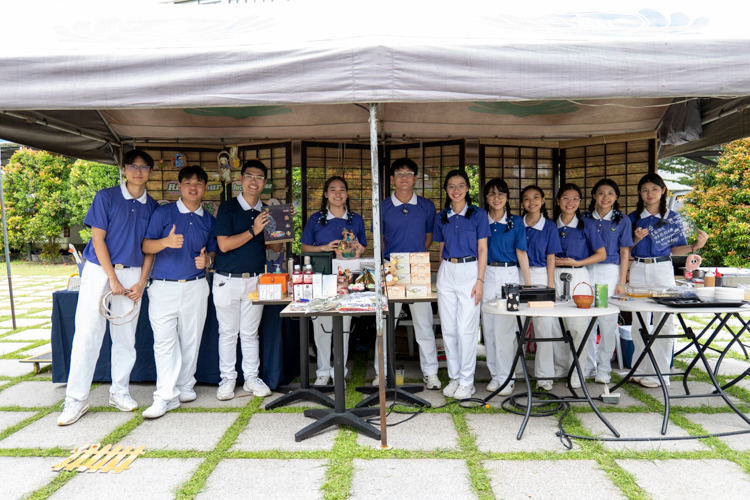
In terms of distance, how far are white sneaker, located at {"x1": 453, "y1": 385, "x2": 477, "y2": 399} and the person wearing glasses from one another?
266 mm

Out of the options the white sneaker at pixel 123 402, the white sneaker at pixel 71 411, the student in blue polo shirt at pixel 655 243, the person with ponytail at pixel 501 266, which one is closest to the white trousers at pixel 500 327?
the person with ponytail at pixel 501 266

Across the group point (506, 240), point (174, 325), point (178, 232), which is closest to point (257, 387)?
point (174, 325)

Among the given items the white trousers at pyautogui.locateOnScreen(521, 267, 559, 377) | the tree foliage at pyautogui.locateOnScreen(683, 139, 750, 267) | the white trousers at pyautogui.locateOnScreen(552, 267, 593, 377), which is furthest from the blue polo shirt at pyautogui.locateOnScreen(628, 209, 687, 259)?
the tree foliage at pyautogui.locateOnScreen(683, 139, 750, 267)

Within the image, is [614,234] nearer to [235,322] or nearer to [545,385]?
[545,385]

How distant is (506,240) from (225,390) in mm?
2541

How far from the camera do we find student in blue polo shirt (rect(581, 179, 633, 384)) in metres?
4.07

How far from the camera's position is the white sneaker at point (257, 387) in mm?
3840

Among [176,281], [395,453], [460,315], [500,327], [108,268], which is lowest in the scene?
[395,453]

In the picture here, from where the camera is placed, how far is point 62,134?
4551 millimetres

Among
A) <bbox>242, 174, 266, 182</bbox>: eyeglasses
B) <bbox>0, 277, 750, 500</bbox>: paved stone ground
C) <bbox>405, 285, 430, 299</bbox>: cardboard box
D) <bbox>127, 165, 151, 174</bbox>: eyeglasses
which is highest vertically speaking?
<bbox>127, 165, 151, 174</bbox>: eyeglasses

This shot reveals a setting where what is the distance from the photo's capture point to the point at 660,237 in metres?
4.13

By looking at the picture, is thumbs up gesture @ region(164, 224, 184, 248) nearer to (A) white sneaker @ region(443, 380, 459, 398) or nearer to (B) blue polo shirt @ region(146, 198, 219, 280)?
(B) blue polo shirt @ region(146, 198, 219, 280)

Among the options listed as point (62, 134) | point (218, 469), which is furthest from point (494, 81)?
point (62, 134)

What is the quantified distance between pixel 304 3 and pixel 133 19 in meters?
1.05
